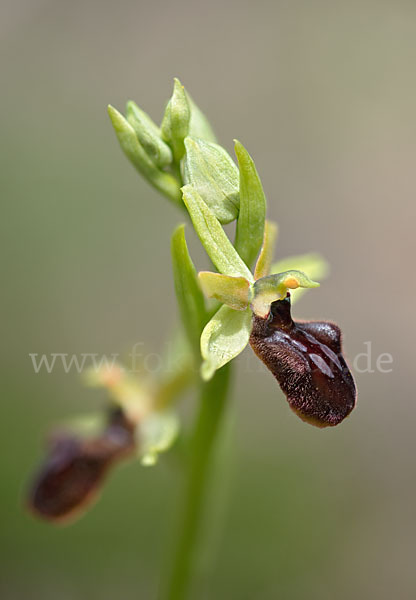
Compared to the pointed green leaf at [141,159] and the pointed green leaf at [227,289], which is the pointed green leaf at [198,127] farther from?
the pointed green leaf at [227,289]

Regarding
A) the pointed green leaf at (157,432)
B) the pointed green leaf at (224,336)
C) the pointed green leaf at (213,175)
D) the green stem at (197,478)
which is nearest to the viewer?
the pointed green leaf at (224,336)

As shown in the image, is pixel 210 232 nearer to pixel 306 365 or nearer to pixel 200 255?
pixel 306 365

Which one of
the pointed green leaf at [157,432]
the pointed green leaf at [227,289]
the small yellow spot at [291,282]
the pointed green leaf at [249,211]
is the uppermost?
the pointed green leaf at [249,211]

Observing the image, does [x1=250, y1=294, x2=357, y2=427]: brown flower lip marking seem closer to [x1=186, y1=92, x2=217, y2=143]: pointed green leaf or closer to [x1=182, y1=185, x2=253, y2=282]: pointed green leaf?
[x1=182, y1=185, x2=253, y2=282]: pointed green leaf

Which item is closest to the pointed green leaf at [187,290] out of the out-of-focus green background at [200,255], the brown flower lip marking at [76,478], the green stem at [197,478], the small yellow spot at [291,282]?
the green stem at [197,478]

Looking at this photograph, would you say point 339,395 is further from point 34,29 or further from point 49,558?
point 34,29

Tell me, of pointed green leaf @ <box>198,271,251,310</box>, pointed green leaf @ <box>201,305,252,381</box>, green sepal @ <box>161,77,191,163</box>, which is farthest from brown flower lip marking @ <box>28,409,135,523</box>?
green sepal @ <box>161,77,191,163</box>
